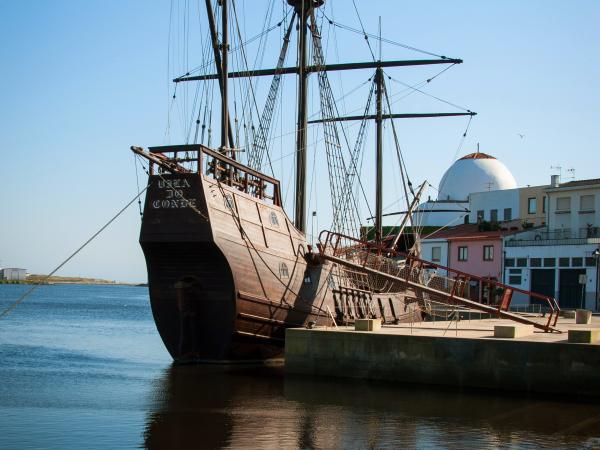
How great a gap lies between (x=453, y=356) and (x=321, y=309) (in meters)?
8.27

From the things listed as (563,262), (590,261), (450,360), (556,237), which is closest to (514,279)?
(556,237)

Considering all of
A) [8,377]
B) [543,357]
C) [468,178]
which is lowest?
[8,377]

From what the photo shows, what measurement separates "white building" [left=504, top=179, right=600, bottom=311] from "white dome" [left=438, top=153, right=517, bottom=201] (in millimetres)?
22159

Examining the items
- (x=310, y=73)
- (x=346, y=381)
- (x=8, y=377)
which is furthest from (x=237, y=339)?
(x=310, y=73)

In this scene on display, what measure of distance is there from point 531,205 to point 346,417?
53.9 metres

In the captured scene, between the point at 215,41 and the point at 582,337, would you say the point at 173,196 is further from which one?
the point at 582,337

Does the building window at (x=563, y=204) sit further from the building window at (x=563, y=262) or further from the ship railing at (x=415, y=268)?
the ship railing at (x=415, y=268)

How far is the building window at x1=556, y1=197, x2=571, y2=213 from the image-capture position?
59.5 metres

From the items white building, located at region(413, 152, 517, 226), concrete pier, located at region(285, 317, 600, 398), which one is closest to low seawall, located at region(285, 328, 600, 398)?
concrete pier, located at region(285, 317, 600, 398)

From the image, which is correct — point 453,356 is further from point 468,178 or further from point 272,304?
point 468,178

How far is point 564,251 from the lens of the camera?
55.8 m

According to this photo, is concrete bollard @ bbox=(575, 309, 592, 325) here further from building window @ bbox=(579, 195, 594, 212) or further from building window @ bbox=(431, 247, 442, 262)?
building window @ bbox=(431, 247, 442, 262)

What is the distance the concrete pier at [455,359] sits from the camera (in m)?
21.7

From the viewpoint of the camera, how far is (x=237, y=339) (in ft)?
89.2
